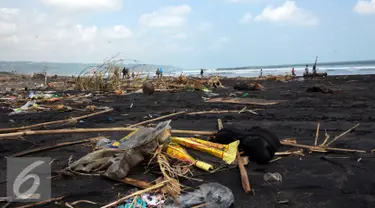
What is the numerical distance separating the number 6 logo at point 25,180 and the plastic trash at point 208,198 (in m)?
1.43

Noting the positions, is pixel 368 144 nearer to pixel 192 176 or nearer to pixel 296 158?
pixel 296 158

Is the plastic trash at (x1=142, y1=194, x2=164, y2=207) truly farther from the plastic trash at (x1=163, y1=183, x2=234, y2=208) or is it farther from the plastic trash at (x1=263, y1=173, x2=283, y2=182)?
the plastic trash at (x1=263, y1=173, x2=283, y2=182)

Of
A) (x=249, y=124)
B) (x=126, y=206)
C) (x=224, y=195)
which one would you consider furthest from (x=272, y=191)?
(x=249, y=124)

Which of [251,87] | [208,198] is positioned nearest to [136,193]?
[208,198]

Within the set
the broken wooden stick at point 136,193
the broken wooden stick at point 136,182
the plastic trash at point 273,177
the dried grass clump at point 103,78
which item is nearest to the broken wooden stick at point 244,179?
the plastic trash at point 273,177

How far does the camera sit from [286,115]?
7.25 meters

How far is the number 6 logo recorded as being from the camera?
2886mm
